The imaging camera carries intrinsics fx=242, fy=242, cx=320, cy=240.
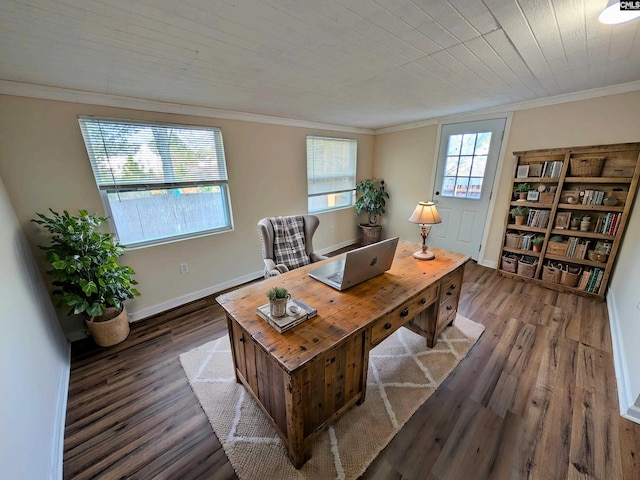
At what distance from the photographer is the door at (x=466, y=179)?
3316 mm

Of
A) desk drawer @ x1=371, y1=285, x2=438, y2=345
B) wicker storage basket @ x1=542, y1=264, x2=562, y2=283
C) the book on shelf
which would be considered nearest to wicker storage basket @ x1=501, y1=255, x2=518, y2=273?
wicker storage basket @ x1=542, y1=264, x2=562, y2=283

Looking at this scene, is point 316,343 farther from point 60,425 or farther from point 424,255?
point 60,425

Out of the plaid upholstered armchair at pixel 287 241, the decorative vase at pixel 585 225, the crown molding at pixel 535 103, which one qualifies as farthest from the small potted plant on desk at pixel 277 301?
the crown molding at pixel 535 103

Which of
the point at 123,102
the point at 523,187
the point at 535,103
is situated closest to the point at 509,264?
the point at 523,187

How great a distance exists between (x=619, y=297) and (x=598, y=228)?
2.49 ft

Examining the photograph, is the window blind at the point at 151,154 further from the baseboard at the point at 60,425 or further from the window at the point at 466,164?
the window at the point at 466,164

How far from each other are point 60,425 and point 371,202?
14.1 feet

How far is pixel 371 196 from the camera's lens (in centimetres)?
439

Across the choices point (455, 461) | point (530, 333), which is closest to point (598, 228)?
point (530, 333)

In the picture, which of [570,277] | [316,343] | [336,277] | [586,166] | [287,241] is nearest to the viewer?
[316,343]

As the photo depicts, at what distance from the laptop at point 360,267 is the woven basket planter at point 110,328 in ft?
5.97

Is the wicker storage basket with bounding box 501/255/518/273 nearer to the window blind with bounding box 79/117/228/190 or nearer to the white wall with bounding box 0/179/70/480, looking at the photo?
the window blind with bounding box 79/117/228/190

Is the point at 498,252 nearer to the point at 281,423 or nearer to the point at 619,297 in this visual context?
the point at 619,297

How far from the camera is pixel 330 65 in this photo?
5.40ft
